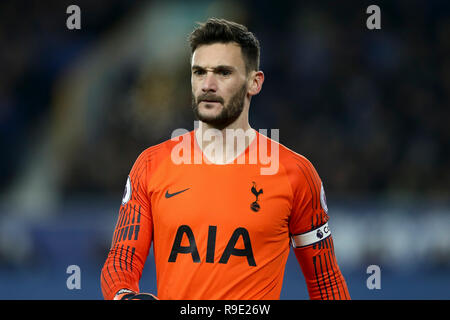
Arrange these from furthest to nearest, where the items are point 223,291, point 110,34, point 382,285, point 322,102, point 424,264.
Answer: point 110,34 → point 322,102 → point 424,264 → point 382,285 → point 223,291

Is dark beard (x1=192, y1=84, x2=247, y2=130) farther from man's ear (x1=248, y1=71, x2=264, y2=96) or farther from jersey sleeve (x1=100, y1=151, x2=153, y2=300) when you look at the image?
jersey sleeve (x1=100, y1=151, x2=153, y2=300)

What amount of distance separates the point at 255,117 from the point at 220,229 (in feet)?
29.7

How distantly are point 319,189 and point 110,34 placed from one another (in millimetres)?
10846

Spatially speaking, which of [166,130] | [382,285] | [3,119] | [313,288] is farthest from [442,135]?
[313,288]

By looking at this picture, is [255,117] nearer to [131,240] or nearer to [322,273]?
[322,273]

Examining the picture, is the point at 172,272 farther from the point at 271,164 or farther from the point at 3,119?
the point at 3,119

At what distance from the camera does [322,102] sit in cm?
1244

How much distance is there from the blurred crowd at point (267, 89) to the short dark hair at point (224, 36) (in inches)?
279

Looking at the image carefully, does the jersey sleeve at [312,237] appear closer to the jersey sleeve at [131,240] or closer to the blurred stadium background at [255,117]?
the jersey sleeve at [131,240]

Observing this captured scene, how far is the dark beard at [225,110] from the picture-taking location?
143 inches

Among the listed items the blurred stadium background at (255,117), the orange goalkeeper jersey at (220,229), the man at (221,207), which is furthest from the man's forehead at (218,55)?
the blurred stadium background at (255,117)

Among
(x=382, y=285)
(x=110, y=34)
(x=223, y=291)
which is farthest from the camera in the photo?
(x=110, y=34)

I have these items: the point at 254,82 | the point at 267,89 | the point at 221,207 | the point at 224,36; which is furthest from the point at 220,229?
the point at 267,89

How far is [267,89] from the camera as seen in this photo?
1290cm
